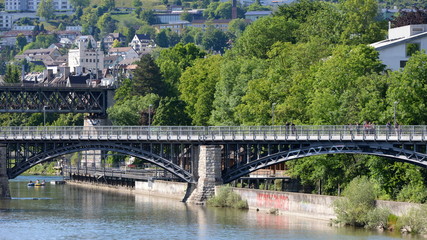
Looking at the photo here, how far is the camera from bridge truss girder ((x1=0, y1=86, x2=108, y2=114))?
15500 cm

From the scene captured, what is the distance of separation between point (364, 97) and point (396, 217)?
24059 millimetres

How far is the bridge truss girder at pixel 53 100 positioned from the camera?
155m

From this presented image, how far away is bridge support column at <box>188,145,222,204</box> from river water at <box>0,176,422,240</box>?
1.62 m

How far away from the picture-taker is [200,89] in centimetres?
15762

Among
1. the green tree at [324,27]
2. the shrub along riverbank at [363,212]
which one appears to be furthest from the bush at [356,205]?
the green tree at [324,27]

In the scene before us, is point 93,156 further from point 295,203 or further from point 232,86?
point 295,203

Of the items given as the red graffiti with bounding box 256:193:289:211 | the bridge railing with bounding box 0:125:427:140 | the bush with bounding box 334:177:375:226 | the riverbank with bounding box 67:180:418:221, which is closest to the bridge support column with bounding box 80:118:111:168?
the bridge railing with bounding box 0:125:427:140

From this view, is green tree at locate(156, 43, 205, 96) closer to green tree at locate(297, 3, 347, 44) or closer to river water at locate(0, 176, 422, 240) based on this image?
green tree at locate(297, 3, 347, 44)

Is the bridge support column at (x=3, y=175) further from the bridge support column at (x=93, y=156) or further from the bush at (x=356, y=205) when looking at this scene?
the bush at (x=356, y=205)

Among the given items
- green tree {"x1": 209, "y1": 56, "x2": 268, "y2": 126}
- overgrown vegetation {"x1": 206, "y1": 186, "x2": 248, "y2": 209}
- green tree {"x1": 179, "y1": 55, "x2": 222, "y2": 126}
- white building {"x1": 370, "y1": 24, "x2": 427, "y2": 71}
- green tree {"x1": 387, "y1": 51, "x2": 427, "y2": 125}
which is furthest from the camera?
green tree {"x1": 179, "y1": 55, "x2": 222, "y2": 126}

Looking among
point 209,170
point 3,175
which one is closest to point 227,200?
point 209,170

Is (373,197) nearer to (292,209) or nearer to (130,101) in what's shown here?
(292,209)

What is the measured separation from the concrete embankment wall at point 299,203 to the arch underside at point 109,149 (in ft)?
25.2

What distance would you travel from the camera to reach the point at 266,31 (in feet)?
531
